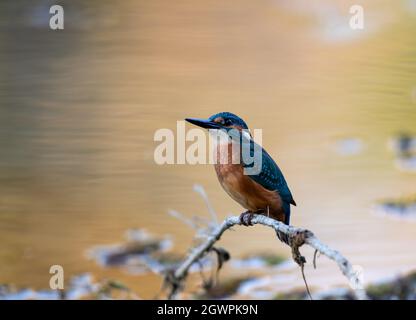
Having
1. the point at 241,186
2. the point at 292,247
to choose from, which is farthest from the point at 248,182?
the point at 292,247

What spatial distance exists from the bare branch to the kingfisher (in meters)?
0.08

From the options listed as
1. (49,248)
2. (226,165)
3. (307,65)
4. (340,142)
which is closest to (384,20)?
(307,65)

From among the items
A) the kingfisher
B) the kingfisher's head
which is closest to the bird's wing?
the kingfisher

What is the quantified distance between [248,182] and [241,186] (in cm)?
3

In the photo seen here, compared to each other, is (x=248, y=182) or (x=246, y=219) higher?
(x=248, y=182)

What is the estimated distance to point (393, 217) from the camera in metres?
2.77

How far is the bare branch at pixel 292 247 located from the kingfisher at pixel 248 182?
0.28 ft

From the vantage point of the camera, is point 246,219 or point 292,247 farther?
point 246,219

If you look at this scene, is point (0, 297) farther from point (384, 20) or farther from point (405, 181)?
point (384, 20)

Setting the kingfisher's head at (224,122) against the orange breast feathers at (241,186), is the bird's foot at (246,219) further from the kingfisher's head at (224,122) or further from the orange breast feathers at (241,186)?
the kingfisher's head at (224,122)

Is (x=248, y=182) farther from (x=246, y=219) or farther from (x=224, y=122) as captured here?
(x=224, y=122)

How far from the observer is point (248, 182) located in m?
2.29

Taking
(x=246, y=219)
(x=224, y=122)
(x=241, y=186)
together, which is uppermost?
(x=224, y=122)

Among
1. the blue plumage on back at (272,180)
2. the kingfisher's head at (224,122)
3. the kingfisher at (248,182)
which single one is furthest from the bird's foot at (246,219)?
the kingfisher's head at (224,122)
